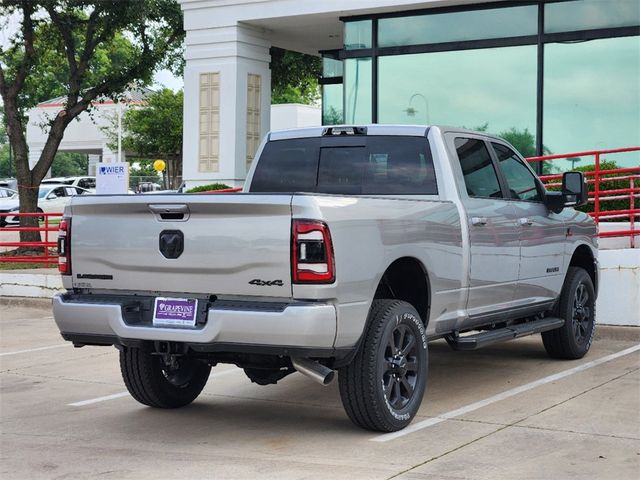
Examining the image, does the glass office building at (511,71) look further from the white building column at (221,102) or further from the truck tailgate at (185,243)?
the truck tailgate at (185,243)

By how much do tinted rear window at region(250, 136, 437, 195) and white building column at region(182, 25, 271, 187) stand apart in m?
13.8

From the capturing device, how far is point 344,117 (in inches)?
864

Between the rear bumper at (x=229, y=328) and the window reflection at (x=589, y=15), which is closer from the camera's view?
the rear bumper at (x=229, y=328)

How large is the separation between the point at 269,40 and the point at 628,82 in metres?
8.31

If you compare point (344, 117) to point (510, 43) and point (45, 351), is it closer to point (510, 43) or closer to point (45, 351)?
point (510, 43)

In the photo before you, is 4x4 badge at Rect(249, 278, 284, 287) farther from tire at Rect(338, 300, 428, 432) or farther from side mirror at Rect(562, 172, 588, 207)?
A: side mirror at Rect(562, 172, 588, 207)

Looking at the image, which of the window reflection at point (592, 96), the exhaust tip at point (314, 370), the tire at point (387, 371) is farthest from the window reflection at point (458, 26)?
the exhaust tip at point (314, 370)

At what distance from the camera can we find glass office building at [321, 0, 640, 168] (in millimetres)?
19062

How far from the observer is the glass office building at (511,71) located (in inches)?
750

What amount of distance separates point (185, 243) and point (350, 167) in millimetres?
2113

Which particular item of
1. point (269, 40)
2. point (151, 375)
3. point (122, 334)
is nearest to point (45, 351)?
point (151, 375)

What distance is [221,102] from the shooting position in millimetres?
22875

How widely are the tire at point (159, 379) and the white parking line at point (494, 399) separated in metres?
1.76

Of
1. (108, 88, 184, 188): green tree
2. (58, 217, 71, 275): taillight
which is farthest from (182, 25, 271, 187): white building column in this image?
(108, 88, 184, 188): green tree
